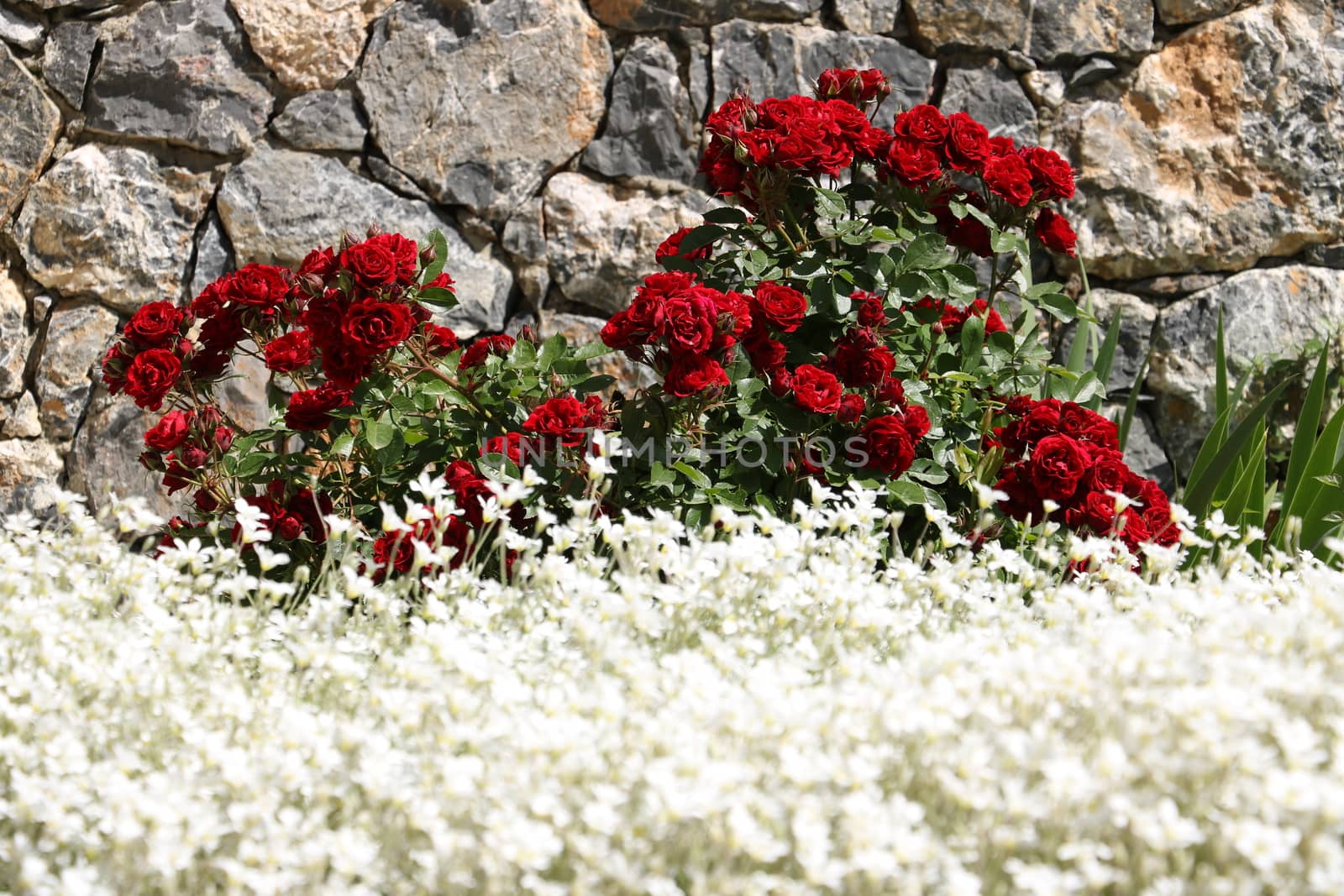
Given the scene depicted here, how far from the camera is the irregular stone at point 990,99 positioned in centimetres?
327

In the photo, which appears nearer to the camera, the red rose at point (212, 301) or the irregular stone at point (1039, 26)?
the red rose at point (212, 301)

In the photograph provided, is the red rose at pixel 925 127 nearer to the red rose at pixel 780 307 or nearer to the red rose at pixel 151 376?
the red rose at pixel 780 307

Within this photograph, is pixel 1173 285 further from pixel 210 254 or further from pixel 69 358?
pixel 69 358

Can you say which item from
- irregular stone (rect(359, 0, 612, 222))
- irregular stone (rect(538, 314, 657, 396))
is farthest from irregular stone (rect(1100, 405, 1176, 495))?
irregular stone (rect(359, 0, 612, 222))

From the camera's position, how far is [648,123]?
10.5 feet

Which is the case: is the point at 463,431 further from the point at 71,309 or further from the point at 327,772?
the point at 71,309

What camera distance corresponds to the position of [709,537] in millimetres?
1602

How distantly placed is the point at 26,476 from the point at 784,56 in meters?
2.41

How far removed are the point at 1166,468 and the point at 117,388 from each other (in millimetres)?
2809

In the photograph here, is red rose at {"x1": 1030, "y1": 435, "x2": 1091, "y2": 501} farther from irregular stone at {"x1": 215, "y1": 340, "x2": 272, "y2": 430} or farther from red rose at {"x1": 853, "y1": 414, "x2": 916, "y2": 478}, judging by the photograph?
irregular stone at {"x1": 215, "y1": 340, "x2": 272, "y2": 430}

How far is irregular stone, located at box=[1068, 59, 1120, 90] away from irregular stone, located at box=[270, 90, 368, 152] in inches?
81.1

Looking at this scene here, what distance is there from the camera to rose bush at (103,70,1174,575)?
1.99 metres

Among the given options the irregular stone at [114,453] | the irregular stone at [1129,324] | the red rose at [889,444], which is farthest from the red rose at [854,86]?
the irregular stone at [114,453]

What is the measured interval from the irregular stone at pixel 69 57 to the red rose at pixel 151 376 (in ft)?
4.66
